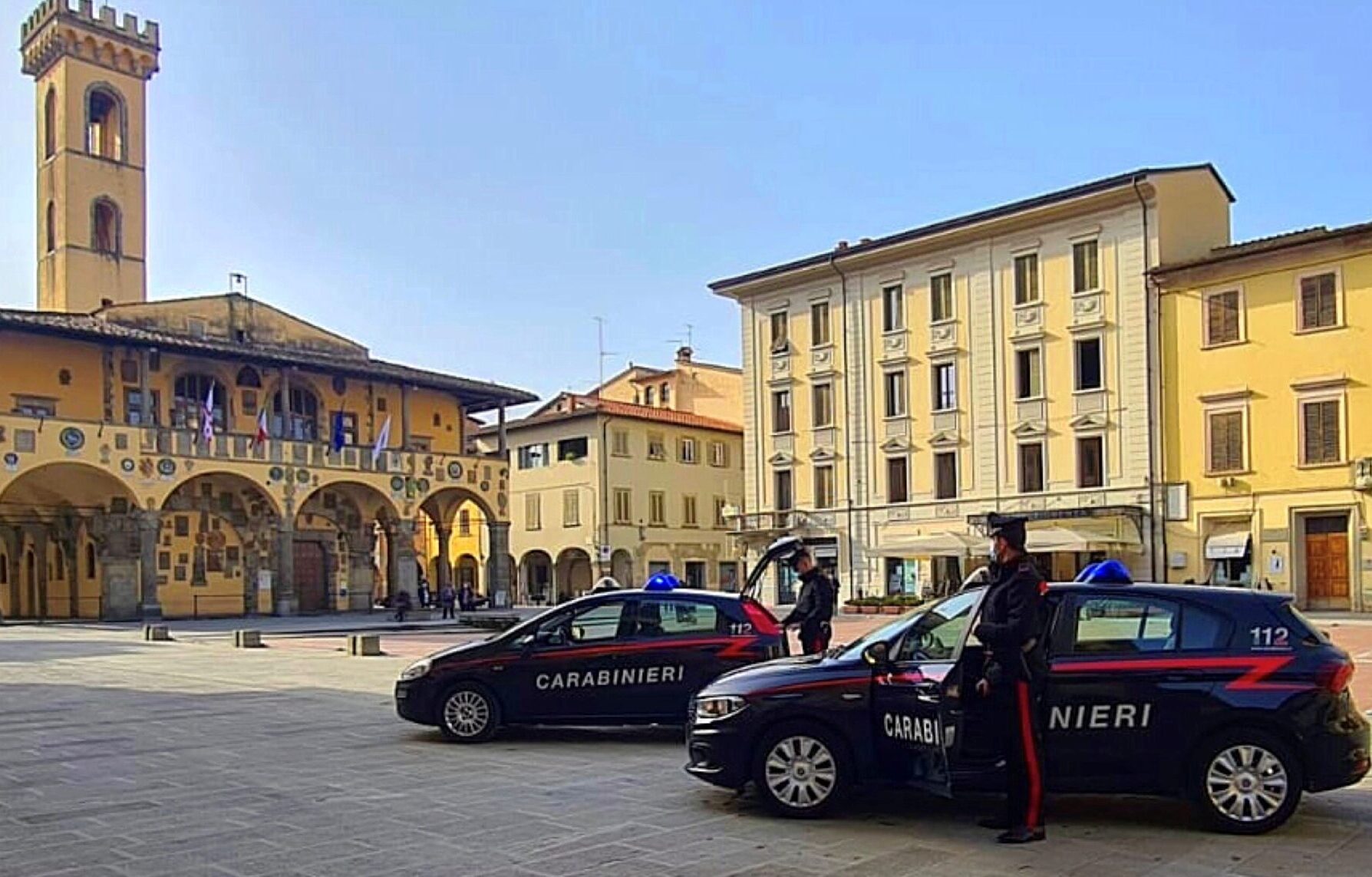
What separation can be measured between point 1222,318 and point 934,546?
10604mm

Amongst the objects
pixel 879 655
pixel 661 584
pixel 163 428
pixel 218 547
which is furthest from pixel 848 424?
pixel 879 655

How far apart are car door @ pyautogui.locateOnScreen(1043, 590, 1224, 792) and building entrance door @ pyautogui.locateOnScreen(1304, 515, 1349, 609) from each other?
1184 inches

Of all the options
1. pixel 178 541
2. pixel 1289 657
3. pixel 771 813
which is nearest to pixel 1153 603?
pixel 1289 657

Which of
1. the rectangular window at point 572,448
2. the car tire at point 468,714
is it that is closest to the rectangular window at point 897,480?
the rectangular window at point 572,448

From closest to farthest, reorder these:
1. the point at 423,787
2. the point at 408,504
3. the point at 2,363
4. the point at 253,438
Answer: the point at 423,787
the point at 2,363
the point at 253,438
the point at 408,504

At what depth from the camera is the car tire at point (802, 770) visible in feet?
25.2

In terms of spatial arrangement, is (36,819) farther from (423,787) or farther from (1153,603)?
(1153,603)

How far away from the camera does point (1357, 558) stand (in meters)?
33.3

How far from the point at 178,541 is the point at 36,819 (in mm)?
36597

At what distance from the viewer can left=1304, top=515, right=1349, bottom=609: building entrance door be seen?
111ft

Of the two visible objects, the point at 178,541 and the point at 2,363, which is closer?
the point at 2,363

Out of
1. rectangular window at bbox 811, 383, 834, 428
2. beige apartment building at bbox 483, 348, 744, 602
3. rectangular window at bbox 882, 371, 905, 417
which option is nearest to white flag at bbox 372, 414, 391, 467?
beige apartment building at bbox 483, 348, 744, 602

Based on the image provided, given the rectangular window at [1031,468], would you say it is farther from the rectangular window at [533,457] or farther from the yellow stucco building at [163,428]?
the rectangular window at [533,457]

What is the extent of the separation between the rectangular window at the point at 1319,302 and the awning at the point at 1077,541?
7662mm
